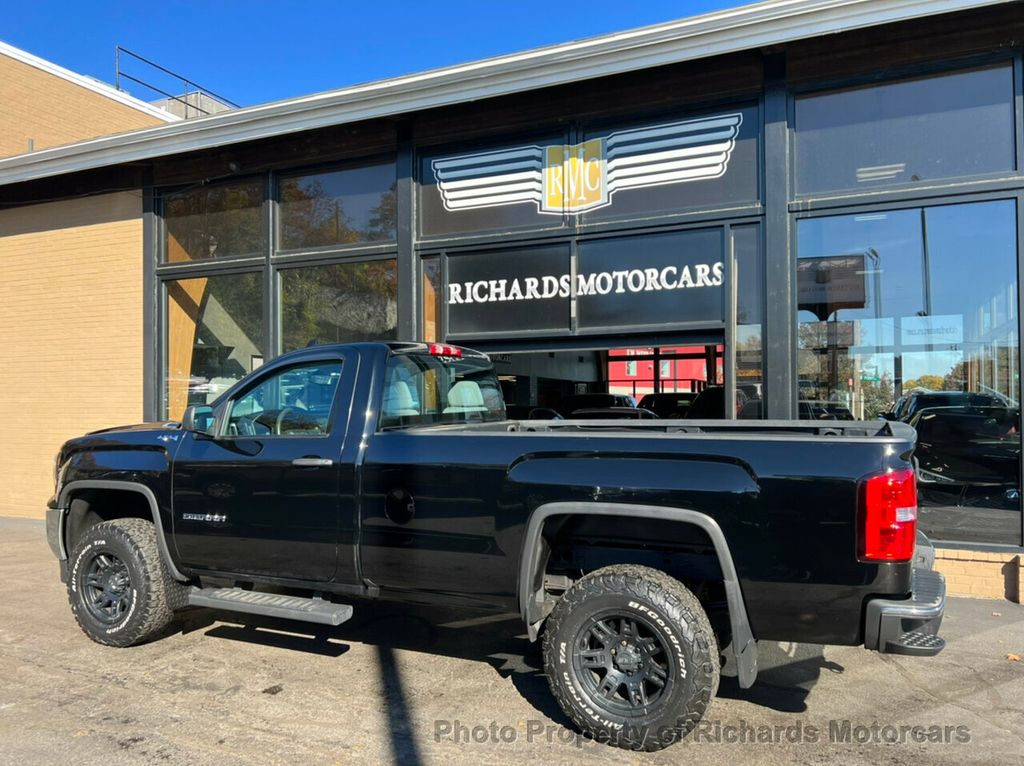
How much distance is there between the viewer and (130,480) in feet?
16.1

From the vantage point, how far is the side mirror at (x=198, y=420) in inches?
183

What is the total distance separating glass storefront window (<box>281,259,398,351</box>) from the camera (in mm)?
8461

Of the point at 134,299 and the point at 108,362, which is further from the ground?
the point at 134,299

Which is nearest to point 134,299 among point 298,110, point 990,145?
point 298,110

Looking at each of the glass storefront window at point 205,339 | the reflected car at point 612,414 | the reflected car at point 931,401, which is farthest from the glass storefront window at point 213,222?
the reflected car at point 931,401

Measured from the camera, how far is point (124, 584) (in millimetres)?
4914

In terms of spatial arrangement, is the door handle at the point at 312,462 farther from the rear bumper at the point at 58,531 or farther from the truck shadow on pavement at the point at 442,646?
the rear bumper at the point at 58,531

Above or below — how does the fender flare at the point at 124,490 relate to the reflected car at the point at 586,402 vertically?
below

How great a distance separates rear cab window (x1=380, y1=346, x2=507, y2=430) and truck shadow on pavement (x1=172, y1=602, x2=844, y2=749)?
131 cm

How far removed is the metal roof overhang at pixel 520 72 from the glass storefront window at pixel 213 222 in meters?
0.72

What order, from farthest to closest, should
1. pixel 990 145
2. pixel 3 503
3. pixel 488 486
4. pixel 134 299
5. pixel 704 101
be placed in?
1. pixel 3 503
2. pixel 134 299
3. pixel 704 101
4. pixel 990 145
5. pixel 488 486

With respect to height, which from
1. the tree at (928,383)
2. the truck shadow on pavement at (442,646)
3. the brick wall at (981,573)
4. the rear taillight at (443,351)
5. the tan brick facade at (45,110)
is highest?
the tan brick facade at (45,110)

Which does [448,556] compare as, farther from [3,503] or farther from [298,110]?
[3,503]

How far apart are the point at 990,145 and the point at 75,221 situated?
36.6 feet
